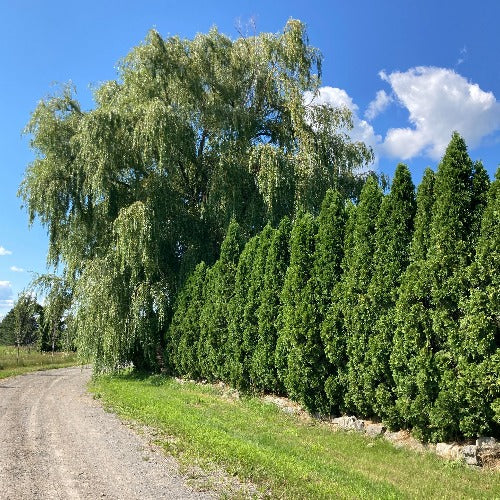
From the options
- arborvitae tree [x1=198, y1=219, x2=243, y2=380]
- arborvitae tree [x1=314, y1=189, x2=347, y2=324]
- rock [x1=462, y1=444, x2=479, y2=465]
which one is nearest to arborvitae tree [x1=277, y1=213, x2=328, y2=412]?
arborvitae tree [x1=314, y1=189, x2=347, y2=324]

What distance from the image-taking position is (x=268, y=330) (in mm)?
10852

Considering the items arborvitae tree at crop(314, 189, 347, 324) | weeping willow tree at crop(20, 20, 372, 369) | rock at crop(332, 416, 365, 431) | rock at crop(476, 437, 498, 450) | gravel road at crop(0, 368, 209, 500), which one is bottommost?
gravel road at crop(0, 368, 209, 500)

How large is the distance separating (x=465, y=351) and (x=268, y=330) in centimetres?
511

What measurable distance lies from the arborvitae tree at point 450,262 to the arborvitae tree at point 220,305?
6.85 m

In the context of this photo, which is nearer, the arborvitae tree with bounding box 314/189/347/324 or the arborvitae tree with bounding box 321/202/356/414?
the arborvitae tree with bounding box 321/202/356/414

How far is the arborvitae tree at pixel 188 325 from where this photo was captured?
14625 mm

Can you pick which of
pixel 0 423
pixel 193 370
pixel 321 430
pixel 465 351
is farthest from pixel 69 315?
pixel 465 351

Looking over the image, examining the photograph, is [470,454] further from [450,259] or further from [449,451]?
[450,259]

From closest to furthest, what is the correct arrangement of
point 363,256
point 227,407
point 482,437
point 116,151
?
1. point 482,437
2. point 363,256
3. point 227,407
4. point 116,151

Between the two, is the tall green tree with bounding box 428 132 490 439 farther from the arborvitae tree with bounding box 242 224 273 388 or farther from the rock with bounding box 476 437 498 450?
the arborvitae tree with bounding box 242 224 273 388

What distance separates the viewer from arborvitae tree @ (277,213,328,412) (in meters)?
9.13

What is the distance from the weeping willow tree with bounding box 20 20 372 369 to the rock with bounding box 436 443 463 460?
8769 millimetres

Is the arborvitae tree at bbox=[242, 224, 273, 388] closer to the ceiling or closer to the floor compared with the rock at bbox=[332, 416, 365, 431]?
closer to the ceiling

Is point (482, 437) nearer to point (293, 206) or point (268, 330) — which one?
point (268, 330)
